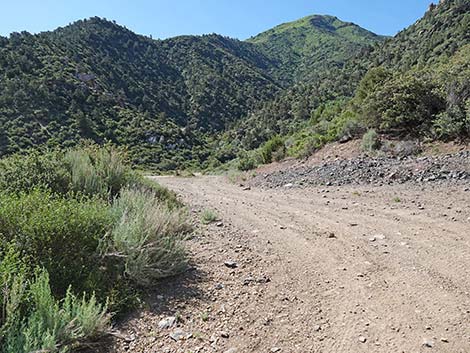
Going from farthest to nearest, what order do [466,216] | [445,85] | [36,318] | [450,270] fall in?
[445,85], [466,216], [450,270], [36,318]

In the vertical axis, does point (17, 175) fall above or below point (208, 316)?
above

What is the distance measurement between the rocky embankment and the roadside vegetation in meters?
7.28

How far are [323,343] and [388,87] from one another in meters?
14.0

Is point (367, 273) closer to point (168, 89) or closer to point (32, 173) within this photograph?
point (32, 173)

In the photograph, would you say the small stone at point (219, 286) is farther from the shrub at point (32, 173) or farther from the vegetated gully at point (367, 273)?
the shrub at point (32, 173)

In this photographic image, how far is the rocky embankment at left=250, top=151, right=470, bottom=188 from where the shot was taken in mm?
9766

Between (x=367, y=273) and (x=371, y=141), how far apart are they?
1048 cm

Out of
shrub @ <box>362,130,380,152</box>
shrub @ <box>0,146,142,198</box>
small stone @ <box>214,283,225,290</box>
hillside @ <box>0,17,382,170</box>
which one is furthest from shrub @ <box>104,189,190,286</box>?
hillside @ <box>0,17,382,170</box>

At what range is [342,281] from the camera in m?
4.12

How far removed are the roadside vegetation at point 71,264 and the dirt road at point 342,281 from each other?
63cm

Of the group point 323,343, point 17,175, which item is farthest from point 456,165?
point 17,175

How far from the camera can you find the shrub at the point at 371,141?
13.7 m

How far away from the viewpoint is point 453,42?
3284 cm

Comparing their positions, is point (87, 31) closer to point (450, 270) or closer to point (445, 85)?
point (445, 85)
